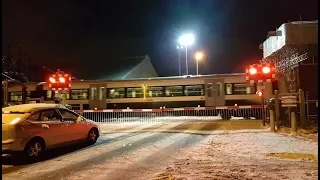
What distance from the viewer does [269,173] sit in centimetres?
661

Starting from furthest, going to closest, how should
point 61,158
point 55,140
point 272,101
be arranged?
point 272,101, point 55,140, point 61,158

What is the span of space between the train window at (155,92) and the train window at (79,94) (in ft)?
20.2

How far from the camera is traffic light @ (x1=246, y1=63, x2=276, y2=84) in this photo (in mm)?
13984

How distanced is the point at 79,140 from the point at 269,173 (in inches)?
262

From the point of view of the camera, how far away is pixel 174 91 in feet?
92.7

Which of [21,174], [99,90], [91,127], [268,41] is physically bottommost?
[21,174]

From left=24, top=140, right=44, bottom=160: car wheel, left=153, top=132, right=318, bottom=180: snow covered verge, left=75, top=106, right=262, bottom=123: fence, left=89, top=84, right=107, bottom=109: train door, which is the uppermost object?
left=89, top=84, right=107, bottom=109: train door

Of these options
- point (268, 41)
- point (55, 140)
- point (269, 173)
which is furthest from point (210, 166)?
point (268, 41)

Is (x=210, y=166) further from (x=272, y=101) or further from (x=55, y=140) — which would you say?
(x=272, y=101)

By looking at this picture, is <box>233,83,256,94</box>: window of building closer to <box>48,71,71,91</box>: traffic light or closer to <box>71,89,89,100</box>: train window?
<box>71,89,89,100</box>: train window

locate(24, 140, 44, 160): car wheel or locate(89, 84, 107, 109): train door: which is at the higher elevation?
locate(89, 84, 107, 109): train door

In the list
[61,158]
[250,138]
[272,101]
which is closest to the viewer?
[61,158]

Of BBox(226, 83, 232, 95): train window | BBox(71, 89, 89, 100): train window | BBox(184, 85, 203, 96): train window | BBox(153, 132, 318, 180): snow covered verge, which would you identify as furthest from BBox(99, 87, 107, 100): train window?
BBox(153, 132, 318, 180): snow covered verge

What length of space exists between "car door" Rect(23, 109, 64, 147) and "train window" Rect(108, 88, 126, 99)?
1921 centimetres
